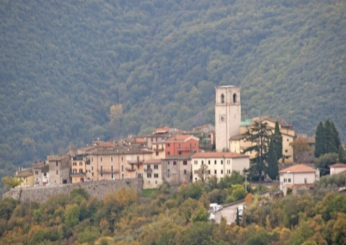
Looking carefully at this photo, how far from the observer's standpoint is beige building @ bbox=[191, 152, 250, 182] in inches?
3903

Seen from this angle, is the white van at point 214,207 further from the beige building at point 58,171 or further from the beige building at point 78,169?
the beige building at point 58,171

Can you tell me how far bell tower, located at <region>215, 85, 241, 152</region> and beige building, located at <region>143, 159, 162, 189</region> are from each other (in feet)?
14.7

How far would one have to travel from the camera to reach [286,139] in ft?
338

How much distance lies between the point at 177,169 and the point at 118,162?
14.8 ft

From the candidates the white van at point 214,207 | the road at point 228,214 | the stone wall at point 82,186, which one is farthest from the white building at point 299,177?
the stone wall at point 82,186

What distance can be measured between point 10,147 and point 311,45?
34.1 meters

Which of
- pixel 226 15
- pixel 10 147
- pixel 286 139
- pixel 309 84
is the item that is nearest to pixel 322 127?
pixel 286 139

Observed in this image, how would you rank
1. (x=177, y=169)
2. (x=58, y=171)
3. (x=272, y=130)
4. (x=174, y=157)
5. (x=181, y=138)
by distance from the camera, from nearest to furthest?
(x=177, y=169), (x=174, y=157), (x=272, y=130), (x=181, y=138), (x=58, y=171)

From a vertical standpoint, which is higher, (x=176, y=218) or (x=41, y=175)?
(x=41, y=175)

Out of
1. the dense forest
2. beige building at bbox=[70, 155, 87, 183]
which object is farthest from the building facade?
beige building at bbox=[70, 155, 87, 183]

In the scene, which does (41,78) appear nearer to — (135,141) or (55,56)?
(55,56)

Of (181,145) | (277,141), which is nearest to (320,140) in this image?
(277,141)

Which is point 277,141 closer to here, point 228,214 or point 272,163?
point 272,163

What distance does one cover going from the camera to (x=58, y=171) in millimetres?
105125
